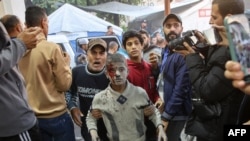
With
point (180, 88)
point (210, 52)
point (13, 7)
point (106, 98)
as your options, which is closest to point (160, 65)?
point (180, 88)

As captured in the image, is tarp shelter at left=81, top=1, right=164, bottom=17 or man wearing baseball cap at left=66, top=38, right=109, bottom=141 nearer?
man wearing baseball cap at left=66, top=38, right=109, bottom=141

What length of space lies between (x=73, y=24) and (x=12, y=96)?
381cm

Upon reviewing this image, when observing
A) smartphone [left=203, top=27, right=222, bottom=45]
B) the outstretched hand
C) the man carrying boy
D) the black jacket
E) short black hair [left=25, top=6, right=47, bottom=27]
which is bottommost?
the outstretched hand

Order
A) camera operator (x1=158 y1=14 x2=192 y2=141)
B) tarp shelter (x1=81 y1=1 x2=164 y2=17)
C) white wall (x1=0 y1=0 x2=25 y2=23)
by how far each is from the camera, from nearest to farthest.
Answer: camera operator (x1=158 y1=14 x2=192 y2=141) → white wall (x1=0 y1=0 x2=25 y2=23) → tarp shelter (x1=81 y1=1 x2=164 y2=17)

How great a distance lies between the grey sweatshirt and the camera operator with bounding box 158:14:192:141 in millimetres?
910

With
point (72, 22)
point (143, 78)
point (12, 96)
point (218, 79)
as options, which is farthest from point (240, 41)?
point (72, 22)

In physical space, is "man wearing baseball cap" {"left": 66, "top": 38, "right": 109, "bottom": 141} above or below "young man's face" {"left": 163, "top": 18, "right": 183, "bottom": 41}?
below

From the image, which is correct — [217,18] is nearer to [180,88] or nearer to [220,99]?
[220,99]

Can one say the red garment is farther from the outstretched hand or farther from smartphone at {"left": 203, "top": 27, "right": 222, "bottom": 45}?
smartphone at {"left": 203, "top": 27, "right": 222, "bottom": 45}

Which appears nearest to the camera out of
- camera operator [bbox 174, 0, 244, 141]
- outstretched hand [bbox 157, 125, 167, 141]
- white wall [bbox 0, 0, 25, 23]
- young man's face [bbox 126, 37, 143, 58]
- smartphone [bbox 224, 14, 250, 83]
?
smartphone [bbox 224, 14, 250, 83]

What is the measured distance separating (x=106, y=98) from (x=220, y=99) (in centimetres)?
64

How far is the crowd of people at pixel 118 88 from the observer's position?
4.01ft

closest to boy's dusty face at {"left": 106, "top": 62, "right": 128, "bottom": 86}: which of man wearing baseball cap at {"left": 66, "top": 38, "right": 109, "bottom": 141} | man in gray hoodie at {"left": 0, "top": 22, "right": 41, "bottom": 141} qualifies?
man wearing baseball cap at {"left": 66, "top": 38, "right": 109, "bottom": 141}

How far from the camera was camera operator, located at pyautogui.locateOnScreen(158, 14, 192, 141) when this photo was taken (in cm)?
181
